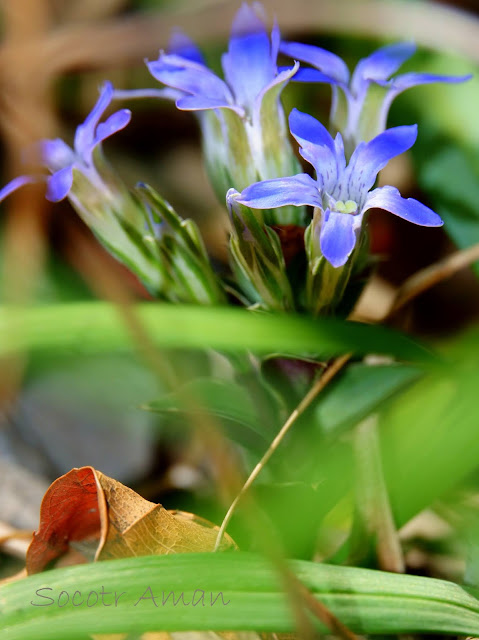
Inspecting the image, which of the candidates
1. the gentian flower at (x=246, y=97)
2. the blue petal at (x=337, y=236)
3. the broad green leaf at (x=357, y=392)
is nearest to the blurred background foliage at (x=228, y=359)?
the broad green leaf at (x=357, y=392)

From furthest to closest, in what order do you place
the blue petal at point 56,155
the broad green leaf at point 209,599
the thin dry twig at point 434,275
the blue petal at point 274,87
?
the thin dry twig at point 434,275 < the blue petal at point 56,155 < the blue petal at point 274,87 < the broad green leaf at point 209,599

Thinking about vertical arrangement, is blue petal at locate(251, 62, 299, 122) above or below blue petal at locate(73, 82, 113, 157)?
above

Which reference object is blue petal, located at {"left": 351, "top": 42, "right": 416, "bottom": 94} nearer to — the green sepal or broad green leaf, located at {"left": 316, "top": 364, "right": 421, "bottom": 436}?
the green sepal

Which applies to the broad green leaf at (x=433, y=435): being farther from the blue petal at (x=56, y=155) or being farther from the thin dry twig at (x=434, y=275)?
the blue petal at (x=56, y=155)

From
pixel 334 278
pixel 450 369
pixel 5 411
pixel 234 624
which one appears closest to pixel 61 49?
pixel 5 411

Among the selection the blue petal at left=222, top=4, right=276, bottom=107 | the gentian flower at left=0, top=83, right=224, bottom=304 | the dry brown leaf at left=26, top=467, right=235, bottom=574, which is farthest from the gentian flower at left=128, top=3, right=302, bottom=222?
the dry brown leaf at left=26, top=467, right=235, bottom=574

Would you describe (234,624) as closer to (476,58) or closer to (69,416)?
(69,416)
